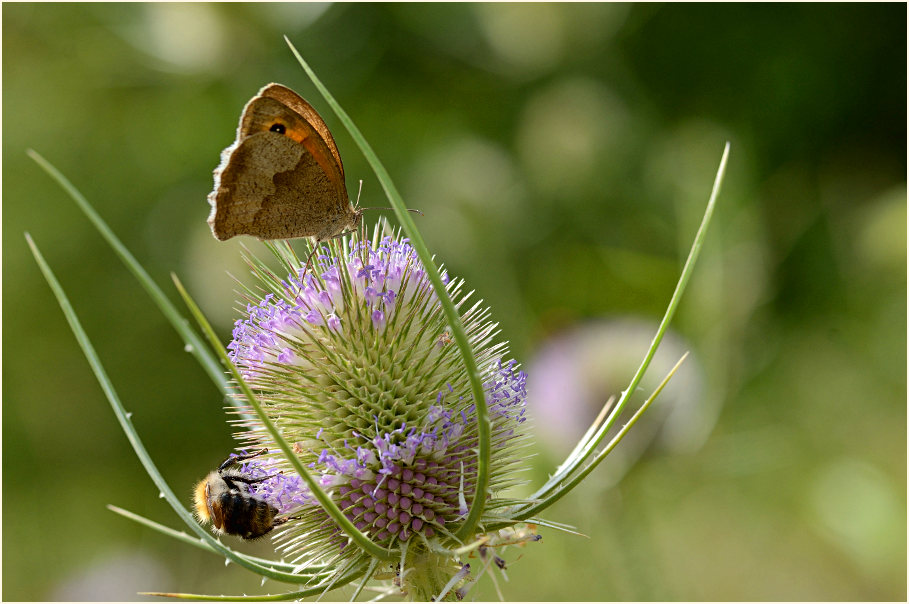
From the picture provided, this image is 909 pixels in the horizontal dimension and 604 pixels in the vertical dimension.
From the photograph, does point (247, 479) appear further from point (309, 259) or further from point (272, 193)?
point (272, 193)

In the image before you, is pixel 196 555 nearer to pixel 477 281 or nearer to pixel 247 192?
pixel 477 281

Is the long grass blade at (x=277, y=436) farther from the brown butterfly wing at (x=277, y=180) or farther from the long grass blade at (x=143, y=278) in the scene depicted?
the brown butterfly wing at (x=277, y=180)

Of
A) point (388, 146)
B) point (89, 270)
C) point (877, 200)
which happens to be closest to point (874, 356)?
point (877, 200)

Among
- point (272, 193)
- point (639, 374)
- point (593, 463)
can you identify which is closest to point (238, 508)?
point (272, 193)

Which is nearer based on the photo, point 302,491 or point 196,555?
point 302,491

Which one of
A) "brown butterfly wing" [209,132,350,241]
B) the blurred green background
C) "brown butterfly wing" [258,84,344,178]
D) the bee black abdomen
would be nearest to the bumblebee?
the bee black abdomen

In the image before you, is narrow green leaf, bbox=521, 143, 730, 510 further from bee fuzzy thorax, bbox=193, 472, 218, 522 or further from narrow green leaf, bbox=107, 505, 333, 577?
bee fuzzy thorax, bbox=193, 472, 218, 522
